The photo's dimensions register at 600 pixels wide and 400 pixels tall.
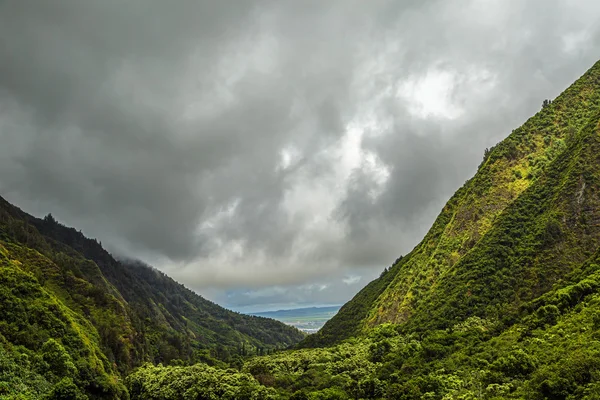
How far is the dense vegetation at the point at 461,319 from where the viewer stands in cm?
5384

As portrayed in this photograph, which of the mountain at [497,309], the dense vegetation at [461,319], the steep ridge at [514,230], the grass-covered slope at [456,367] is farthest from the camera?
the steep ridge at [514,230]

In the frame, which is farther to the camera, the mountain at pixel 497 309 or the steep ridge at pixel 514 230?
the steep ridge at pixel 514 230

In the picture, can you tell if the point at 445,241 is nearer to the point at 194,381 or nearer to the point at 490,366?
the point at 490,366

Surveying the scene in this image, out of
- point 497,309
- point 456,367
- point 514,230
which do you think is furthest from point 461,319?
point 456,367

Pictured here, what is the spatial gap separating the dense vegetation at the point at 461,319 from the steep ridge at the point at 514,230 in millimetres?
384

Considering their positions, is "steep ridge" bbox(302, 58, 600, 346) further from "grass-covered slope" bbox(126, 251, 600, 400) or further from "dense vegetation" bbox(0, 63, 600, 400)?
"grass-covered slope" bbox(126, 251, 600, 400)

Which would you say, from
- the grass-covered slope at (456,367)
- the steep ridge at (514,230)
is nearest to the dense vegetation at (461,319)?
the grass-covered slope at (456,367)

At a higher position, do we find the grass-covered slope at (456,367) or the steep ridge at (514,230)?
the steep ridge at (514,230)

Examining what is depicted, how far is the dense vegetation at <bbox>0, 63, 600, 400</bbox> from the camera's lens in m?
53.8

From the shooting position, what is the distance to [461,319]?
299ft

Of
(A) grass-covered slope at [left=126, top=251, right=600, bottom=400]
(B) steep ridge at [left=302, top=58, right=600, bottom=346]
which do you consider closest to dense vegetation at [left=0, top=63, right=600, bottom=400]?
(A) grass-covered slope at [left=126, top=251, right=600, bottom=400]

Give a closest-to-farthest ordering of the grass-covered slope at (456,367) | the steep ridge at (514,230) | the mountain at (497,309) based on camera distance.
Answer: the grass-covered slope at (456,367) → the mountain at (497,309) → the steep ridge at (514,230)

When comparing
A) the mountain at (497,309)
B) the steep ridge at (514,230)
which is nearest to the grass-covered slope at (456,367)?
the mountain at (497,309)

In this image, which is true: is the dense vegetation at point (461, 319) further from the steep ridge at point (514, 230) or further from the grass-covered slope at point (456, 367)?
the steep ridge at point (514, 230)
